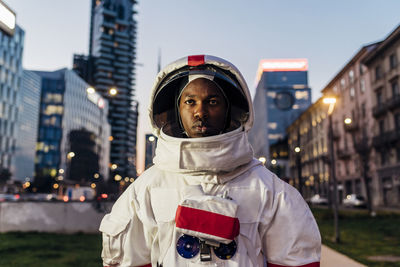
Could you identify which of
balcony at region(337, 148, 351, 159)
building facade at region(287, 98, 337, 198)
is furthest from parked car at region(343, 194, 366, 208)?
building facade at region(287, 98, 337, 198)

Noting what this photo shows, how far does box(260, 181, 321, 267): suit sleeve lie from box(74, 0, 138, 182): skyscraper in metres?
152

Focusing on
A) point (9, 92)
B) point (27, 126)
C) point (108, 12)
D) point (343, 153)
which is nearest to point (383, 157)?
point (343, 153)

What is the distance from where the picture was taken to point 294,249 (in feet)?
6.31

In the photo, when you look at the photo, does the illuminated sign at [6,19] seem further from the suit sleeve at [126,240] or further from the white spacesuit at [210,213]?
the suit sleeve at [126,240]

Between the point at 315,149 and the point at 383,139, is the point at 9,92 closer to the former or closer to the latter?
the point at 315,149

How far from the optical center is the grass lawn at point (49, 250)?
373 inches

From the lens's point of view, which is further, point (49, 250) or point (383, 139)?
point (383, 139)

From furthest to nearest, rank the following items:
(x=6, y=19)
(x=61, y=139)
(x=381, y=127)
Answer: (x=61, y=139) < (x=381, y=127) < (x=6, y=19)

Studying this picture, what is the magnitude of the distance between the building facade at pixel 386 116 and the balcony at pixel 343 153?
7288mm

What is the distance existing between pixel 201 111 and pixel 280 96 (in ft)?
338

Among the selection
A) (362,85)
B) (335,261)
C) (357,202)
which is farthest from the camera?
(362,85)

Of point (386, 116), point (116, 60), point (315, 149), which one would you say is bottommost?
point (315, 149)

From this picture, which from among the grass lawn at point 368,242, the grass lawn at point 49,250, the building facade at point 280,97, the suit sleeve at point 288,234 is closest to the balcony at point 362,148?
the grass lawn at point 368,242

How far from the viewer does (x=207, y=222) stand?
1783mm
